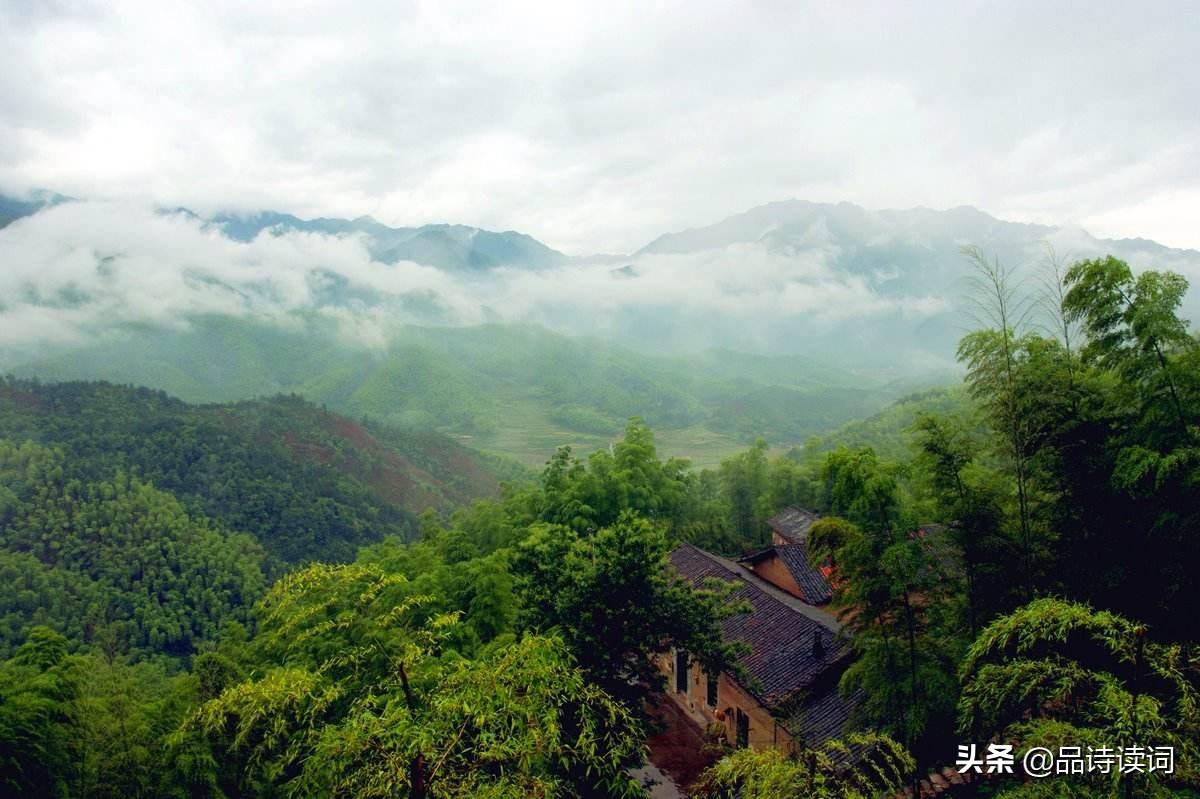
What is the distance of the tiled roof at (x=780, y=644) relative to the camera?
595 inches

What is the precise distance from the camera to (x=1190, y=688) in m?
4.69

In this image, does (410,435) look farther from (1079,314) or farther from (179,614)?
(1079,314)

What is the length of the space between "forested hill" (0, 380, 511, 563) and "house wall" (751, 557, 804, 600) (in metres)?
41.7

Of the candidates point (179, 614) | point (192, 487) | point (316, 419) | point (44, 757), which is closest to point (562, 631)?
point (44, 757)

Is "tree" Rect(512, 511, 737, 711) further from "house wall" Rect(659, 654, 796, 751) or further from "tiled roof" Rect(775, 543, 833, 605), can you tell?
"tiled roof" Rect(775, 543, 833, 605)

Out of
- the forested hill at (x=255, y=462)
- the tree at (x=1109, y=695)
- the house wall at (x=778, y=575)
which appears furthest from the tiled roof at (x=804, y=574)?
the forested hill at (x=255, y=462)

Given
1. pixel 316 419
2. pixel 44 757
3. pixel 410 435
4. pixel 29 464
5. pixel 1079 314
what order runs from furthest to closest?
pixel 410 435
pixel 316 419
pixel 29 464
pixel 1079 314
pixel 44 757

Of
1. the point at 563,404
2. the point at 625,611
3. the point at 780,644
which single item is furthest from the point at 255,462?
the point at 563,404

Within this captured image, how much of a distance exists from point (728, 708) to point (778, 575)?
257 inches

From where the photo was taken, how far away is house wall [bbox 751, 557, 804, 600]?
859 inches

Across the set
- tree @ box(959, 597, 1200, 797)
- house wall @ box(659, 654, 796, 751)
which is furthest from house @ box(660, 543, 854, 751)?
tree @ box(959, 597, 1200, 797)

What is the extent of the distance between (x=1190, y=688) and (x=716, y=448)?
119 metres

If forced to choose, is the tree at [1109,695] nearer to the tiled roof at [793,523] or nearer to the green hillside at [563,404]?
the tiled roof at [793,523]

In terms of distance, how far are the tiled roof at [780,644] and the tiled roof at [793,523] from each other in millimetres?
5884
